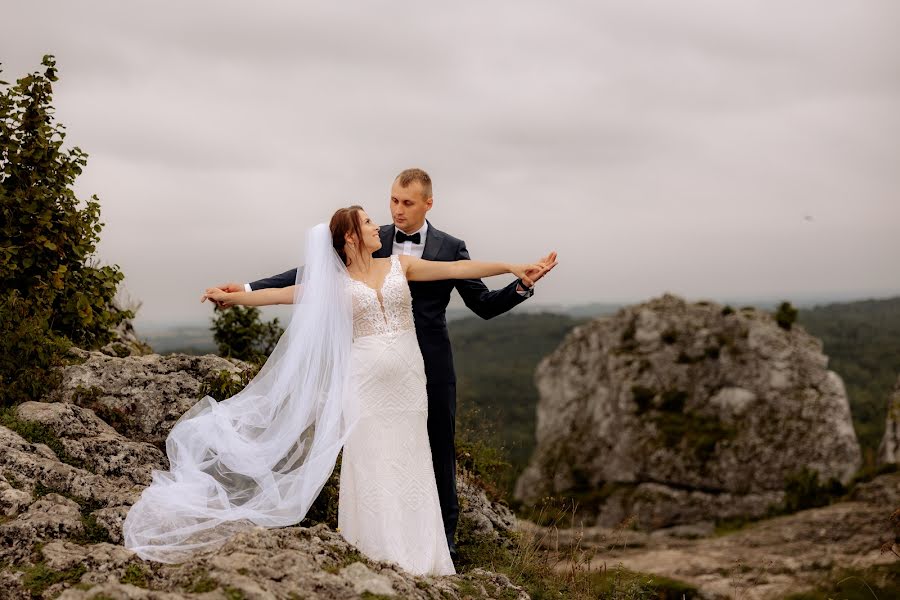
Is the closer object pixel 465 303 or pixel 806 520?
pixel 465 303

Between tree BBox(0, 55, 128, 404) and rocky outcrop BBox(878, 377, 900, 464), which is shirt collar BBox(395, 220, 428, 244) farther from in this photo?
rocky outcrop BBox(878, 377, 900, 464)

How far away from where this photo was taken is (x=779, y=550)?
653 inches

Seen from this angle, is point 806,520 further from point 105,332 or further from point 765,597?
point 105,332

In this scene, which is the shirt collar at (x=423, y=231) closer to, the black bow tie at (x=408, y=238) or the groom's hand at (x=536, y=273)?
the black bow tie at (x=408, y=238)

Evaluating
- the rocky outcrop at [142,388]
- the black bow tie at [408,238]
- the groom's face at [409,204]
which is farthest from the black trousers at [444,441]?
the rocky outcrop at [142,388]

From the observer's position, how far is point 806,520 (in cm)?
1900

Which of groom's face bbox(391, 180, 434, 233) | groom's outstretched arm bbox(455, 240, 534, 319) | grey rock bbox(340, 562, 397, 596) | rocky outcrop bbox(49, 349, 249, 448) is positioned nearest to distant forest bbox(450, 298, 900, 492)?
rocky outcrop bbox(49, 349, 249, 448)

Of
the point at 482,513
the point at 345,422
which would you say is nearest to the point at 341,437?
the point at 345,422

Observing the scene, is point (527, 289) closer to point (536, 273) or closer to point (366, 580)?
point (536, 273)

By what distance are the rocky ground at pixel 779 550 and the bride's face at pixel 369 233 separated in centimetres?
625

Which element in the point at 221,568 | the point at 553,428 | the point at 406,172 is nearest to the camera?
the point at 221,568

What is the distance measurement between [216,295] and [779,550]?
13817mm

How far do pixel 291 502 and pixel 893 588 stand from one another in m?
10.4

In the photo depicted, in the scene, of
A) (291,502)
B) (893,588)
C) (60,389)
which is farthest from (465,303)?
(893,588)
